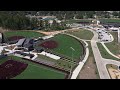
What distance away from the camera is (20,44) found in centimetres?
3706

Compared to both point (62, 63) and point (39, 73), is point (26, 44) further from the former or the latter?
point (39, 73)

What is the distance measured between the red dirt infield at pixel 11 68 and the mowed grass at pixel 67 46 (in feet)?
27.3

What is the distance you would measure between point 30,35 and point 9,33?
5443 millimetres

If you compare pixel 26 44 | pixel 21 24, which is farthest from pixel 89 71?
pixel 21 24

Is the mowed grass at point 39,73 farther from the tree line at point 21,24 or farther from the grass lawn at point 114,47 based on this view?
the tree line at point 21,24

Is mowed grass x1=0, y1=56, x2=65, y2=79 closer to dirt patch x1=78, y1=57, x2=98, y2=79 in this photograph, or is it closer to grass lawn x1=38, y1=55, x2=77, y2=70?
grass lawn x1=38, y1=55, x2=77, y2=70

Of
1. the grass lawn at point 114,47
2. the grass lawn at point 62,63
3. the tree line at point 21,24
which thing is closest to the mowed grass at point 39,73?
the grass lawn at point 62,63

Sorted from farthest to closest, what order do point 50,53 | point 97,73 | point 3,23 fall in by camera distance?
point 3,23
point 50,53
point 97,73

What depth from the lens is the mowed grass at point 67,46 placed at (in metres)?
34.9

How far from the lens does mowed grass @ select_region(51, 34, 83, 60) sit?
34875 millimetres

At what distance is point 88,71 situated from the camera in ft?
92.9

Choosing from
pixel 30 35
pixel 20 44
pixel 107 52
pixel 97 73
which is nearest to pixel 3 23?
pixel 30 35
